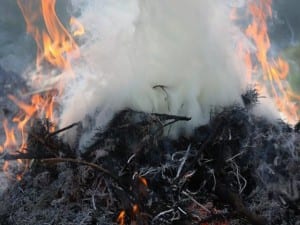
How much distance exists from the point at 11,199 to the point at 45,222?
63cm

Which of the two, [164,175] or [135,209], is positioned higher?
[164,175]

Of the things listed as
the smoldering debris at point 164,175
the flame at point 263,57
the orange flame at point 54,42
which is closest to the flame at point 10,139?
the smoldering debris at point 164,175

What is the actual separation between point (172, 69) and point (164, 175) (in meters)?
1.15

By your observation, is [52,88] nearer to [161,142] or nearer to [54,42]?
[54,42]

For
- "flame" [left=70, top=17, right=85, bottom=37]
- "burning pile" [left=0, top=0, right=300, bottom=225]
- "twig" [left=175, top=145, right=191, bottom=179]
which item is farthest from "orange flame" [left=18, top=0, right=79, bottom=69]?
"twig" [left=175, top=145, right=191, bottom=179]

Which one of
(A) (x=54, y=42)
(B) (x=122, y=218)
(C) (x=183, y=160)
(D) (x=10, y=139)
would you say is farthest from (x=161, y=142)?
(A) (x=54, y=42)

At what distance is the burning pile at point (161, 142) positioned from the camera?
11.2 feet

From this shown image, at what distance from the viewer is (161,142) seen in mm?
3965

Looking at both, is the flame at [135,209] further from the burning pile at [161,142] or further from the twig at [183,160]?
the twig at [183,160]

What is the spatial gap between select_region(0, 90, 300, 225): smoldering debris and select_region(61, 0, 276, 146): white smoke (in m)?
0.15

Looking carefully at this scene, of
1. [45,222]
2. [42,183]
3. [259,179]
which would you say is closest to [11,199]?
[42,183]

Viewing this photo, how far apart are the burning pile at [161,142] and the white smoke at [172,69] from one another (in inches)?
0.4

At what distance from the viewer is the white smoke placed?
411 cm

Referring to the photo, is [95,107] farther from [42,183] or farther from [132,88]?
[42,183]
